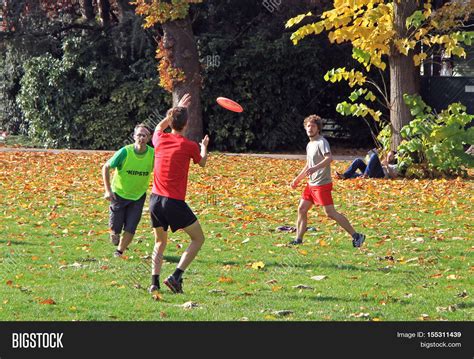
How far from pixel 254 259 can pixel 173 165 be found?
232 centimetres

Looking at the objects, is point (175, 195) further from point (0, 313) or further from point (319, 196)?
point (319, 196)

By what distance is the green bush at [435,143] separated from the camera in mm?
18688

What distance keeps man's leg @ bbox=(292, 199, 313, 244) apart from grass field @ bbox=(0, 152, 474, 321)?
163 millimetres

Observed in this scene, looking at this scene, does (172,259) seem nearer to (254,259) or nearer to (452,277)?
(254,259)

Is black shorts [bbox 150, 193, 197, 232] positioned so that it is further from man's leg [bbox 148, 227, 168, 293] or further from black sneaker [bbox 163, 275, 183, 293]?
black sneaker [bbox 163, 275, 183, 293]

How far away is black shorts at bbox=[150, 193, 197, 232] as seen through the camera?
837 centimetres

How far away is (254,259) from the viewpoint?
408 inches

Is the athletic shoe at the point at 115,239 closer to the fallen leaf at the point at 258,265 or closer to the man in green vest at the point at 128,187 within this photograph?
the man in green vest at the point at 128,187

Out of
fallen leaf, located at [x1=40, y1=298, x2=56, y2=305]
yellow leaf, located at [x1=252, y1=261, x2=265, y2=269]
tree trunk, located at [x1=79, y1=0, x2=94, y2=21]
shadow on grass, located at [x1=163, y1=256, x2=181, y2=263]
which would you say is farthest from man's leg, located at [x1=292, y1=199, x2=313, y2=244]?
tree trunk, located at [x1=79, y1=0, x2=94, y2=21]

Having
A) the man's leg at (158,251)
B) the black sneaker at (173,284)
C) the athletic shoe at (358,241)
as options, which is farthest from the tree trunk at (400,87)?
the black sneaker at (173,284)

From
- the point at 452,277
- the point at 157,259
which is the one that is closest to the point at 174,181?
the point at 157,259

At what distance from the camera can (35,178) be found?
18.9 metres

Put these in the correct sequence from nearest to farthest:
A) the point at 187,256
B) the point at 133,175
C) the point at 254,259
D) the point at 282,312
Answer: the point at 282,312, the point at 187,256, the point at 133,175, the point at 254,259

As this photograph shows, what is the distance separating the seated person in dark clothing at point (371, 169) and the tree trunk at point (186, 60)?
7231mm
